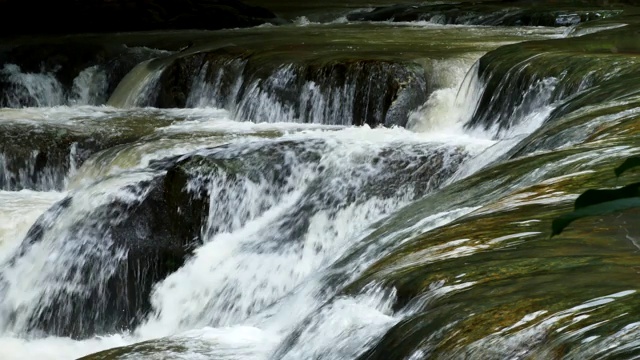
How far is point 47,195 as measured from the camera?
442 inches

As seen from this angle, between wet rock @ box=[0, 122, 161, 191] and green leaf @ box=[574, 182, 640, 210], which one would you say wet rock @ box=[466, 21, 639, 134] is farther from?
green leaf @ box=[574, 182, 640, 210]

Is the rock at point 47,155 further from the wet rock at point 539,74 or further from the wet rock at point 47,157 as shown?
the wet rock at point 539,74

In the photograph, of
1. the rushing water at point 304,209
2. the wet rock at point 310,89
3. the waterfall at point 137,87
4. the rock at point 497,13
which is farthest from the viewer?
the rock at point 497,13

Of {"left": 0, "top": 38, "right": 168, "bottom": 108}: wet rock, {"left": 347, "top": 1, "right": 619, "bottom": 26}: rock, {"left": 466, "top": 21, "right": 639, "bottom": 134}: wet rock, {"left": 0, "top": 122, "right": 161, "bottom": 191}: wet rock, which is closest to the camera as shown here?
{"left": 466, "top": 21, "right": 639, "bottom": 134}: wet rock

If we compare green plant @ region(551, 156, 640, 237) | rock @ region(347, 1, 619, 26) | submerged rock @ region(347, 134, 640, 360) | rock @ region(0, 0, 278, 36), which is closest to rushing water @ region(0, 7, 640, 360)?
submerged rock @ region(347, 134, 640, 360)

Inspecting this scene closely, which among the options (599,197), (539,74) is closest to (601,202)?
(599,197)

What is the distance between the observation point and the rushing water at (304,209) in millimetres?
4301

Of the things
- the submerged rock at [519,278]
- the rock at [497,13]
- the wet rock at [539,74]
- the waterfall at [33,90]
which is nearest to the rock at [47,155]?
the wet rock at [539,74]

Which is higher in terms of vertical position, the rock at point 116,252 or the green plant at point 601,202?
the green plant at point 601,202

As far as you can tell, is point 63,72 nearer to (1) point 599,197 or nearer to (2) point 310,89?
(2) point 310,89

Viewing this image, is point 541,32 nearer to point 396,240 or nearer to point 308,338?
point 396,240

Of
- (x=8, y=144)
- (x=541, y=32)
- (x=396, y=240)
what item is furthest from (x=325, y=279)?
(x=541, y=32)

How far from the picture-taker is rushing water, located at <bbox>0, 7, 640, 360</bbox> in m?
4.30

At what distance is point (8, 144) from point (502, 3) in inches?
401
